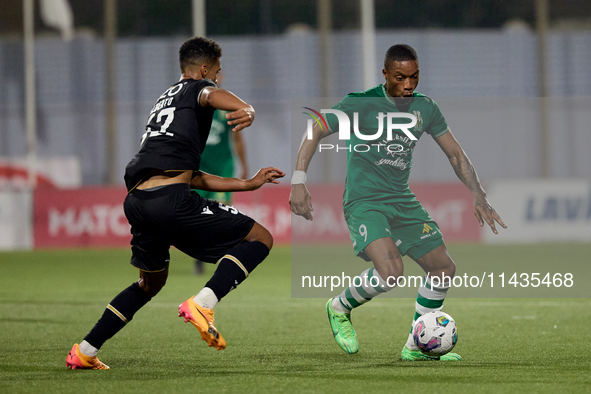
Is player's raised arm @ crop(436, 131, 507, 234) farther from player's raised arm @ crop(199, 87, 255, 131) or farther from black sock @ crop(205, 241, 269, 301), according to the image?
player's raised arm @ crop(199, 87, 255, 131)

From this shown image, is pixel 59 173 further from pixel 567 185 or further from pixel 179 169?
pixel 179 169

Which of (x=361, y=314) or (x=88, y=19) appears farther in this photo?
(x=88, y=19)

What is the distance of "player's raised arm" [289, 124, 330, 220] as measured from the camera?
5.32 metres

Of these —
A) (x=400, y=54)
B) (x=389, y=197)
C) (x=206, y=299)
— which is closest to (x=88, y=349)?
(x=206, y=299)

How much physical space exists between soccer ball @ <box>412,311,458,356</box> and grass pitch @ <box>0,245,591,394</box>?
109 millimetres

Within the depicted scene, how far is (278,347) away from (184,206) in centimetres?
155

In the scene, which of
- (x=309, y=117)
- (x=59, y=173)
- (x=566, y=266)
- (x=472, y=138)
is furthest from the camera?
(x=59, y=173)

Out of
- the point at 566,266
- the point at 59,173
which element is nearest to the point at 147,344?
the point at 566,266

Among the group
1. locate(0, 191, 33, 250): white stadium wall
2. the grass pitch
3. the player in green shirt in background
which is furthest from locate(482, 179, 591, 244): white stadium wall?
locate(0, 191, 33, 250): white stadium wall

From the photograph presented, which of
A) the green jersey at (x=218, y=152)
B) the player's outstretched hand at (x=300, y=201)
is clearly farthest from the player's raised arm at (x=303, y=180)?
the green jersey at (x=218, y=152)

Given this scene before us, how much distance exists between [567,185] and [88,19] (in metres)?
14.6

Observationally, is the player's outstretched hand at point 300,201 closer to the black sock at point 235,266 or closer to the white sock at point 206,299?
the black sock at point 235,266

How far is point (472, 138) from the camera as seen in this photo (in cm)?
2120

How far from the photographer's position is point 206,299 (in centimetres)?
458
